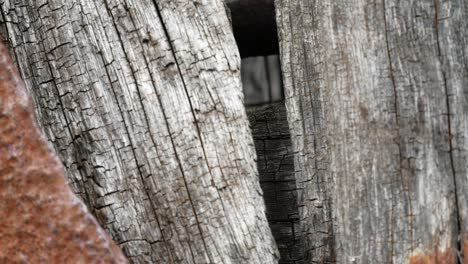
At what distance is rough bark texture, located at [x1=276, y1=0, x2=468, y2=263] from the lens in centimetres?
164

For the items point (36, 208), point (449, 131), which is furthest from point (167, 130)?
point (449, 131)

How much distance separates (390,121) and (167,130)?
2.05ft

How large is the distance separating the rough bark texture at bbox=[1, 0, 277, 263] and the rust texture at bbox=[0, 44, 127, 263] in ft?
0.53

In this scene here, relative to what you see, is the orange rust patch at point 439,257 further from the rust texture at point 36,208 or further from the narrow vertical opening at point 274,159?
the rust texture at point 36,208

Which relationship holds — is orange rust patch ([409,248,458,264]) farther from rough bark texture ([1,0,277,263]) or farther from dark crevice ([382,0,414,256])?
rough bark texture ([1,0,277,263])

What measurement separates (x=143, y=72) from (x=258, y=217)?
0.53 metres

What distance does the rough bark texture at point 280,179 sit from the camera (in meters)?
2.00

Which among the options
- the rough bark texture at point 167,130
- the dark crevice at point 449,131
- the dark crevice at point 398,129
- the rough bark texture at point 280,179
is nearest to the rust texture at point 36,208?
the rough bark texture at point 167,130

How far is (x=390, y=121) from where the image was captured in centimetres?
166

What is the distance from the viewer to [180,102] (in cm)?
169

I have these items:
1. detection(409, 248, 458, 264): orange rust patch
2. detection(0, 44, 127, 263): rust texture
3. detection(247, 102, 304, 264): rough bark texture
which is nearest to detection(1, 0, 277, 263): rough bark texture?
detection(0, 44, 127, 263): rust texture

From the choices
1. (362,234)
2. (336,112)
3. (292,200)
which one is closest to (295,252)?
(292,200)

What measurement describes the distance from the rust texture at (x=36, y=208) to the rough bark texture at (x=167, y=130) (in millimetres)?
160

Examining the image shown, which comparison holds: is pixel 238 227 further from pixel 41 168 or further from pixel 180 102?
pixel 41 168
